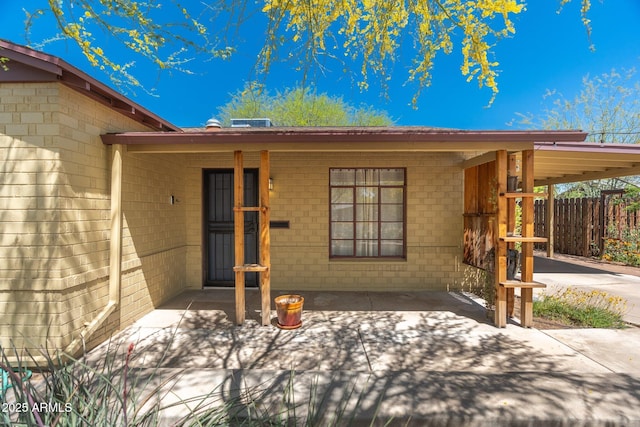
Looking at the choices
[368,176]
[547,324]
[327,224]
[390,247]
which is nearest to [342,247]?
[327,224]

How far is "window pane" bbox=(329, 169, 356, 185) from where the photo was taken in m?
6.30

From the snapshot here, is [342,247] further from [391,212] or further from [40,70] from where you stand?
[40,70]

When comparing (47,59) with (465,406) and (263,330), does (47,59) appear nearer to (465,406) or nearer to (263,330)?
(263,330)

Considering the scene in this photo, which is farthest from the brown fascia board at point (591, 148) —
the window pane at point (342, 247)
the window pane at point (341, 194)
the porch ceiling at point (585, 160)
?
the window pane at point (342, 247)

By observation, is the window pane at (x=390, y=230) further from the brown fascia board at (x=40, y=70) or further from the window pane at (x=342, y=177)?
the brown fascia board at (x=40, y=70)

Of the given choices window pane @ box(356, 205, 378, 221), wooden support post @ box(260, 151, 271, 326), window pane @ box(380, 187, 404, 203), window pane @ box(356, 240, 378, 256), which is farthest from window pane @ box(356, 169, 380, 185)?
wooden support post @ box(260, 151, 271, 326)

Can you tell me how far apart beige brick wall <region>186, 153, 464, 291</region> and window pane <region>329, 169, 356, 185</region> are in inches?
6.8

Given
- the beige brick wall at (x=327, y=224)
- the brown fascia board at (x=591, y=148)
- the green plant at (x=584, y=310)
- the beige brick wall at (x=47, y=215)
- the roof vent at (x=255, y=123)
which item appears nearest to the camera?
the beige brick wall at (x=47, y=215)

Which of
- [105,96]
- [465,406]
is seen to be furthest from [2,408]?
[105,96]

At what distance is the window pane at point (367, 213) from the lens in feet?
20.7

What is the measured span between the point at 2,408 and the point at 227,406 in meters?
1.06

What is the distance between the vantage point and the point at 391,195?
6293 mm

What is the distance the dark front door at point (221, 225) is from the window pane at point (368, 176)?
216 centimetres

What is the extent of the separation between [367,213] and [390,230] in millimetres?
596
